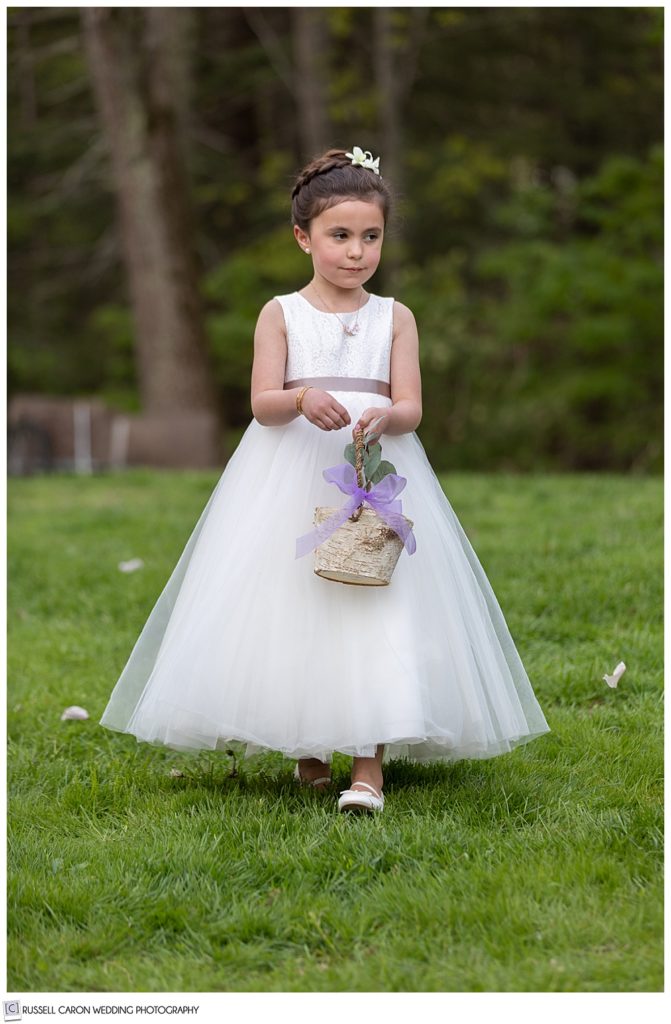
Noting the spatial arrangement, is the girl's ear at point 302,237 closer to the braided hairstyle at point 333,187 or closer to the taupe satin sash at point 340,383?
the braided hairstyle at point 333,187

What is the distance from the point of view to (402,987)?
7.63ft

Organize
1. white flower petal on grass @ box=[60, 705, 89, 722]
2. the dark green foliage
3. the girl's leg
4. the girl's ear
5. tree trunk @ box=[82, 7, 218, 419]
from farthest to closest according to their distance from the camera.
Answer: the dark green foliage → tree trunk @ box=[82, 7, 218, 419] → white flower petal on grass @ box=[60, 705, 89, 722] → the girl's ear → the girl's leg

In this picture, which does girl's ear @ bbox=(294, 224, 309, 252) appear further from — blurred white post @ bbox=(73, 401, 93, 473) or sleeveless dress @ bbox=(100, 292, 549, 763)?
blurred white post @ bbox=(73, 401, 93, 473)

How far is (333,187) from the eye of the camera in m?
3.24

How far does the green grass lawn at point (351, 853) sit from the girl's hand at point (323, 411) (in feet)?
3.09

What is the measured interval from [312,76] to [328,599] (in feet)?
45.5

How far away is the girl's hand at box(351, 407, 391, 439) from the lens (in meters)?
3.03

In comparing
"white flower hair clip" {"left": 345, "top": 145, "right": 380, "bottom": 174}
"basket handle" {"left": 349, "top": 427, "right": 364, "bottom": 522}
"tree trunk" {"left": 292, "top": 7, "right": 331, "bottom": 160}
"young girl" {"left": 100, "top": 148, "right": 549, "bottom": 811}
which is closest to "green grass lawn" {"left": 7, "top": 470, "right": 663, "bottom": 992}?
"young girl" {"left": 100, "top": 148, "right": 549, "bottom": 811}

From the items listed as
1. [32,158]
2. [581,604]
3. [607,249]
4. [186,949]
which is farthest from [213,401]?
[186,949]

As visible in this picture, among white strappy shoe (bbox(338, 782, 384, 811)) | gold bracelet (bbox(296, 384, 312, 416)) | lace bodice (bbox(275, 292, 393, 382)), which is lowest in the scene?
white strappy shoe (bbox(338, 782, 384, 811))

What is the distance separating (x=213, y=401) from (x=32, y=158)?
7178 millimetres

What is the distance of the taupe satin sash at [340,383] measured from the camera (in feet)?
10.7

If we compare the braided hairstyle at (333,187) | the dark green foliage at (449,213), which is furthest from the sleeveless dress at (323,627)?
the dark green foliage at (449,213)

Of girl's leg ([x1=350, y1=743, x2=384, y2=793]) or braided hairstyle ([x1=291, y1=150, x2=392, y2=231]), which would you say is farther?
braided hairstyle ([x1=291, y1=150, x2=392, y2=231])
